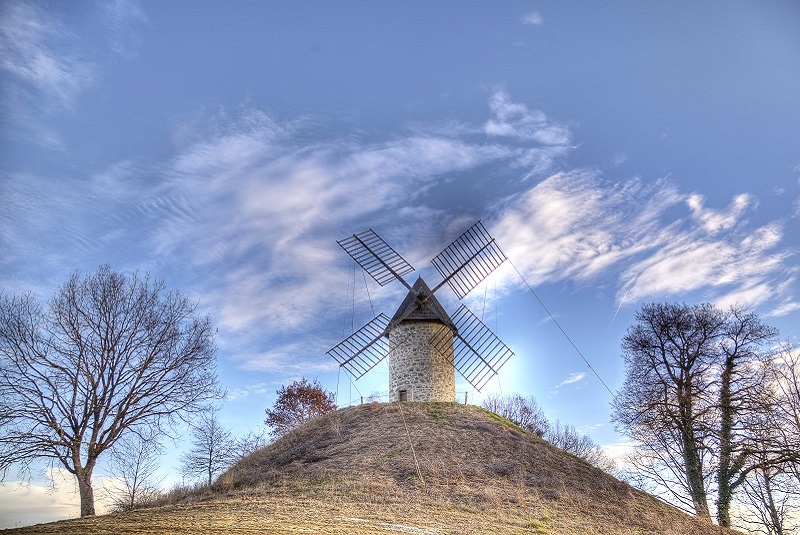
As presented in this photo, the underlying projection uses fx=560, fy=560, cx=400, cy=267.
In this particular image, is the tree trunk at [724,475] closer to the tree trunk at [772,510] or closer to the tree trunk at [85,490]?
the tree trunk at [772,510]

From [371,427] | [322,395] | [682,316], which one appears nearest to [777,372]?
[682,316]

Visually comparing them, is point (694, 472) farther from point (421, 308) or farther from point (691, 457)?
point (421, 308)

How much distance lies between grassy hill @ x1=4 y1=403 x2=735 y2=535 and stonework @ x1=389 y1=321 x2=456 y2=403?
4.69ft

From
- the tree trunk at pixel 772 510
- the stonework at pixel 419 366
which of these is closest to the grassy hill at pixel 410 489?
the stonework at pixel 419 366

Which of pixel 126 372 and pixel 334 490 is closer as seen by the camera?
pixel 334 490

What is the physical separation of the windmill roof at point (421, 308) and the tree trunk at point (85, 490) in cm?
1562

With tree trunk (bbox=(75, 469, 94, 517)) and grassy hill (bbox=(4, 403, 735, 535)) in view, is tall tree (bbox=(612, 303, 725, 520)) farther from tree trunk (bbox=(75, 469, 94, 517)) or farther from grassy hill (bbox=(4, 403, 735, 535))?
tree trunk (bbox=(75, 469, 94, 517))

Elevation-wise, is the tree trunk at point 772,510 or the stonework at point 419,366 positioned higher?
the stonework at point 419,366

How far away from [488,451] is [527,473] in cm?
212

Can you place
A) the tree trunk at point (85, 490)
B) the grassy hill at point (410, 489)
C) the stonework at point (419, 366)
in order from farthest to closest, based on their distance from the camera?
the stonework at point (419, 366) → the tree trunk at point (85, 490) → the grassy hill at point (410, 489)

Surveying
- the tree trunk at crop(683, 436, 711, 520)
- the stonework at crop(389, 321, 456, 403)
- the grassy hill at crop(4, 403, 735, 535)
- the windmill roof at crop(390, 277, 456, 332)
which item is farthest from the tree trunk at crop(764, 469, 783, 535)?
the windmill roof at crop(390, 277, 456, 332)

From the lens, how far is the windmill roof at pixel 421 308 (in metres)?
29.8

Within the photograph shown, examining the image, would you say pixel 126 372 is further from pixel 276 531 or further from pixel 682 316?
pixel 682 316

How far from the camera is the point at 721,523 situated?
19.6m
